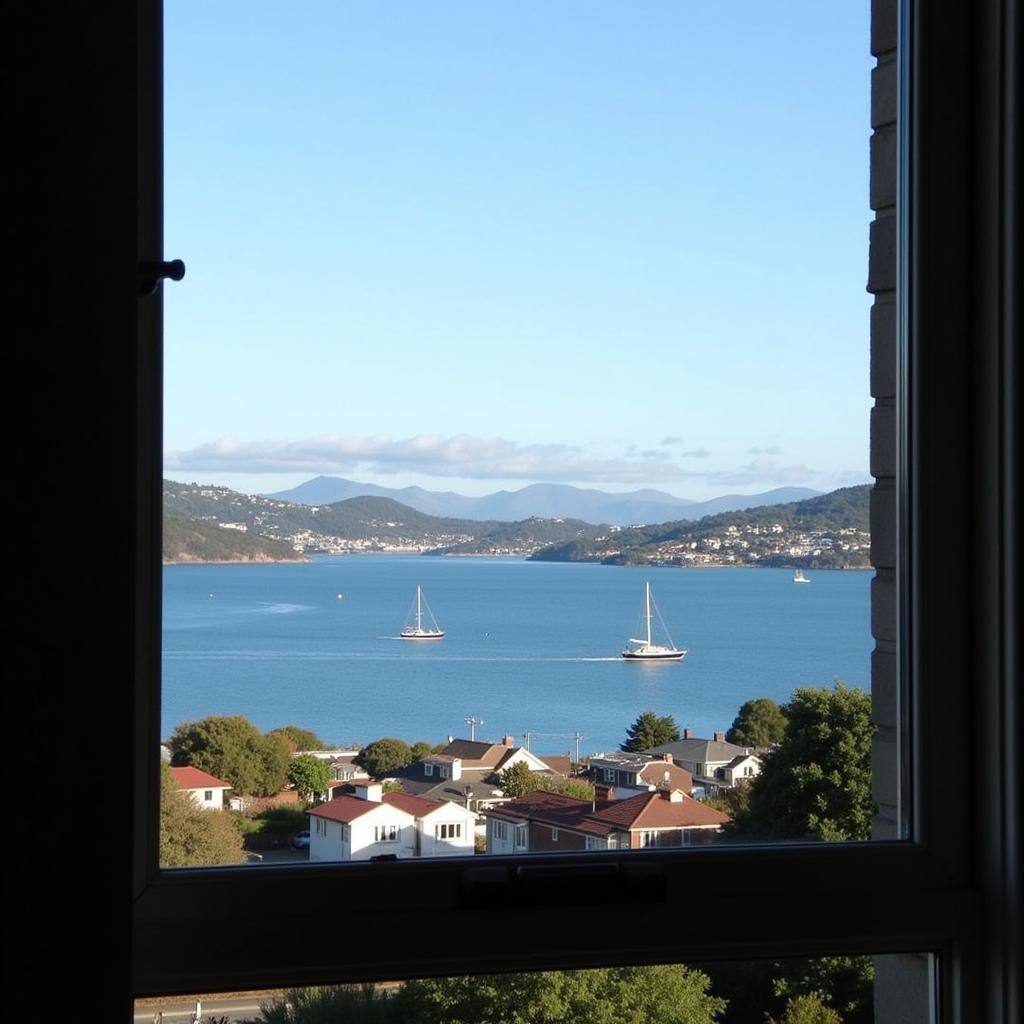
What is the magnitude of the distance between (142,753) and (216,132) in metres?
0.67

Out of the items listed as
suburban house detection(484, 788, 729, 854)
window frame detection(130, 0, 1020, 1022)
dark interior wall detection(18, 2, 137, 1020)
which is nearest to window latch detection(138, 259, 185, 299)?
window frame detection(130, 0, 1020, 1022)

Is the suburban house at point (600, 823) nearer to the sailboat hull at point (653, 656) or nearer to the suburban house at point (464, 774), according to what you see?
the suburban house at point (464, 774)

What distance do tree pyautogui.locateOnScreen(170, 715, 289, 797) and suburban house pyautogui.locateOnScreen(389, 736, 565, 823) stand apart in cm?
14

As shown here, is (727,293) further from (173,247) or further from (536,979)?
(536,979)

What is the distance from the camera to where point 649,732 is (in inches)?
54.5

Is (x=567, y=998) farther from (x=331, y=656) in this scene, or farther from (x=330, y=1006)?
(x=331, y=656)

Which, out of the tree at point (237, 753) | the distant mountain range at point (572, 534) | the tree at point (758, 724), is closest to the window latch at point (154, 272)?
the distant mountain range at point (572, 534)

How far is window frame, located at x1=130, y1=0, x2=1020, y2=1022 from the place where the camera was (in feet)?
4.00

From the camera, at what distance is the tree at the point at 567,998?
128 centimetres

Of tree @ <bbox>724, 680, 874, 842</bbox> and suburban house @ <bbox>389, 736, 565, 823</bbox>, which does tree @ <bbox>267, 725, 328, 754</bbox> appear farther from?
tree @ <bbox>724, 680, 874, 842</bbox>

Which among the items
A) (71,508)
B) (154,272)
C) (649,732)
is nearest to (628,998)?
(649,732)

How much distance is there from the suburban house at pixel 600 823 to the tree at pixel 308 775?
0.63 ft

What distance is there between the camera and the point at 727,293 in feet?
4.87

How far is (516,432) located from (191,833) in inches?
22.8
